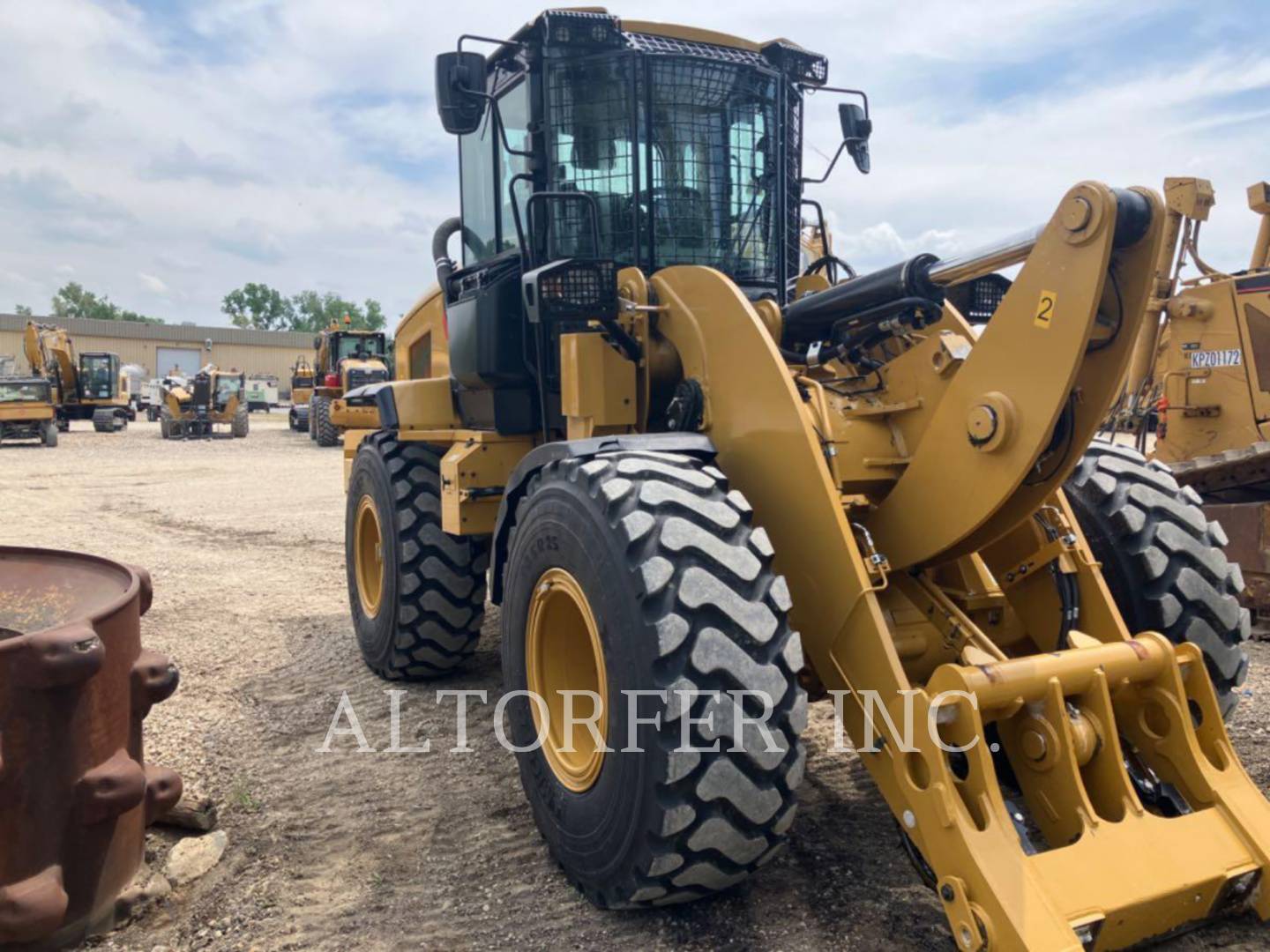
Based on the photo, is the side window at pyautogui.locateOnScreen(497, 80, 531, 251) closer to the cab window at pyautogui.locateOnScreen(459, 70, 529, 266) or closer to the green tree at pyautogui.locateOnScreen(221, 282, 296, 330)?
the cab window at pyautogui.locateOnScreen(459, 70, 529, 266)

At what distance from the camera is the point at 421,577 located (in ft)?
16.9

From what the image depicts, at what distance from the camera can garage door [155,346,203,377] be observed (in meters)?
62.6

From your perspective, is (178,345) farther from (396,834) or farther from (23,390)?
(396,834)

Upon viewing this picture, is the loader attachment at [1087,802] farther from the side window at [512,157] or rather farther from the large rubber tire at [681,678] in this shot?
the side window at [512,157]

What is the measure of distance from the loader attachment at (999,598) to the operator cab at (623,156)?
832mm

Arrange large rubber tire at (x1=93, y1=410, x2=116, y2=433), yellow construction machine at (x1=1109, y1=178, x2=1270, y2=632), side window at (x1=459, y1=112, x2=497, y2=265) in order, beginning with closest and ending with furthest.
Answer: side window at (x1=459, y1=112, x2=497, y2=265), yellow construction machine at (x1=1109, y1=178, x2=1270, y2=632), large rubber tire at (x1=93, y1=410, x2=116, y2=433)

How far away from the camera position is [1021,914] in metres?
2.33

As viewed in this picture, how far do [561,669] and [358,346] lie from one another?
23.9m

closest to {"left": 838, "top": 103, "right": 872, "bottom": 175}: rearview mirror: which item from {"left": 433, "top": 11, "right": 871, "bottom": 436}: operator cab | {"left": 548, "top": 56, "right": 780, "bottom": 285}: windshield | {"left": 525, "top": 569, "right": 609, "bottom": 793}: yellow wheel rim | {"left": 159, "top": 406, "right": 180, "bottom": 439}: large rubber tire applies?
{"left": 433, "top": 11, "right": 871, "bottom": 436}: operator cab

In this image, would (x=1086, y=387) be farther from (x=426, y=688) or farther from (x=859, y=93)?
(x=426, y=688)

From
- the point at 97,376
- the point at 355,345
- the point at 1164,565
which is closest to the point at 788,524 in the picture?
the point at 1164,565

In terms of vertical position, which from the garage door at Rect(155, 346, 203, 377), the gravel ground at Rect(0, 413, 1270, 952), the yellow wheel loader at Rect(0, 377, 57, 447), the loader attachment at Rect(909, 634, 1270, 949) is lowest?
the gravel ground at Rect(0, 413, 1270, 952)

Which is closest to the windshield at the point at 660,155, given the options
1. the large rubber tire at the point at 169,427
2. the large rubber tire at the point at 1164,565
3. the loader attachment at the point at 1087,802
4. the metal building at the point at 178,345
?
the large rubber tire at the point at 1164,565

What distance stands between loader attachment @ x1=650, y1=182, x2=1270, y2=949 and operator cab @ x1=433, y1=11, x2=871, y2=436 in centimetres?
83
